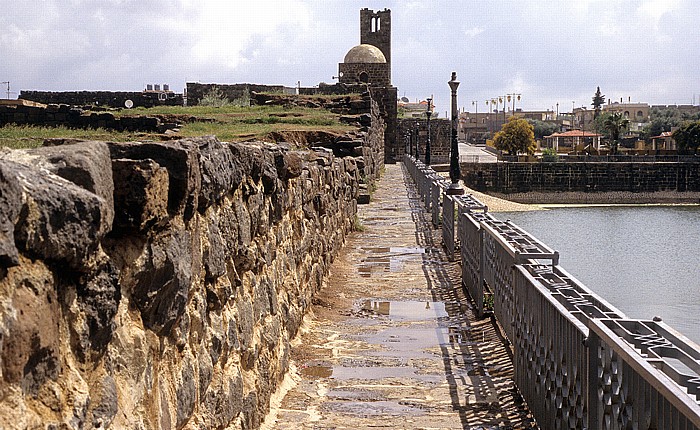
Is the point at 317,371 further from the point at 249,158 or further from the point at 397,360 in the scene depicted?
the point at 249,158

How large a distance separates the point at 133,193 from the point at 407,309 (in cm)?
674

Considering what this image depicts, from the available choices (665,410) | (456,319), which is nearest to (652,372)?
(665,410)

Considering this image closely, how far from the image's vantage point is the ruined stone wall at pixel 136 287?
7.59ft

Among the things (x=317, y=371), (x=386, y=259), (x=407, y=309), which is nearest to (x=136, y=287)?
(x=317, y=371)

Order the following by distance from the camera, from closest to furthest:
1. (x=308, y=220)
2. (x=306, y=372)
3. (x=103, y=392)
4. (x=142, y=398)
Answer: (x=103, y=392) → (x=142, y=398) → (x=306, y=372) → (x=308, y=220)

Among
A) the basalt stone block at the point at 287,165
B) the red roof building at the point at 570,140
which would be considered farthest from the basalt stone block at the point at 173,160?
the red roof building at the point at 570,140

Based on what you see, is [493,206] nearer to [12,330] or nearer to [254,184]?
[254,184]

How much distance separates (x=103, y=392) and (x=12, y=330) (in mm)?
703

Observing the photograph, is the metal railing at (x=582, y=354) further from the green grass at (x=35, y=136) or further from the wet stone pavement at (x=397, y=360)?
the green grass at (x=35, y=136)

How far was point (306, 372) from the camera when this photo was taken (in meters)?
7.02

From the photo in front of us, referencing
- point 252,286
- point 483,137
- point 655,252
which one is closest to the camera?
point 252,286

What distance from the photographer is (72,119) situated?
13.9 metres

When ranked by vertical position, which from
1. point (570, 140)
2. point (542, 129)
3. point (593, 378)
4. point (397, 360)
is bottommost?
point (570, 140)

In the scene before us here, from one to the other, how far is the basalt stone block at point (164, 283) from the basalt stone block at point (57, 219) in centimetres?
66
